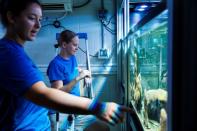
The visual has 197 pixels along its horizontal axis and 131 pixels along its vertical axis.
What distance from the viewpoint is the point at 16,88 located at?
848mm

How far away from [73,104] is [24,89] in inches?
6.4

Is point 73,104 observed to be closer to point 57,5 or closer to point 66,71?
point 66,71

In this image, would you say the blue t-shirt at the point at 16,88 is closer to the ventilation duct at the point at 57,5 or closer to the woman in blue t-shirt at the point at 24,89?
the woman in blue t-shirt at the point at 24,89

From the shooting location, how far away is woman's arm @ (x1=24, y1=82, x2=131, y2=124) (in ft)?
2.48

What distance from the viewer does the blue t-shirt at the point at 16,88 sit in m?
0.84

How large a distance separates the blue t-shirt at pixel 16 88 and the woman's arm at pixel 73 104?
1.4 inches

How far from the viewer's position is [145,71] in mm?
1342
